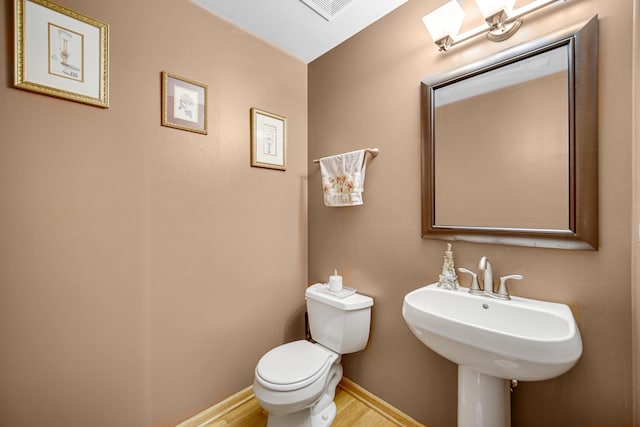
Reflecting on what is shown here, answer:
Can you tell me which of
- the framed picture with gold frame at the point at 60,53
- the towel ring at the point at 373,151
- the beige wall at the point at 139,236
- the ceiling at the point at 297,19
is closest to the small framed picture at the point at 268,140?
the beige wall at the point at 139,236

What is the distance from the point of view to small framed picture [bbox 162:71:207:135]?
134cm

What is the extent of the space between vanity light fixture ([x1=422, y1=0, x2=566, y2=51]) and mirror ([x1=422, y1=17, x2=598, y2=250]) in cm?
10

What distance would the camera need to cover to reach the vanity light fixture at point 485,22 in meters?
1.03

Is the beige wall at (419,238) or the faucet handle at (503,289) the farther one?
the faucet handle at (503,289)

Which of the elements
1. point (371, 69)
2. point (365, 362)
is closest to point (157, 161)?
point (371, 69)

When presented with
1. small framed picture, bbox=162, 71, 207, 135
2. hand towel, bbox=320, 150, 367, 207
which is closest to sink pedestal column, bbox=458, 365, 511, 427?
hand towel, bbox=320, 150, 367, 207

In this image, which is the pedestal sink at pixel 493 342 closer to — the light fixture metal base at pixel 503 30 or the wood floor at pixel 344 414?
the wood floor at pixel 344 414

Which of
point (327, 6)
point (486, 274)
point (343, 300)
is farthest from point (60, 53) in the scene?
point (486, 274)

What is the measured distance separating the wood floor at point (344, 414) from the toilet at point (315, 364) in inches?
4.2

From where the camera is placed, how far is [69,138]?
110 cm

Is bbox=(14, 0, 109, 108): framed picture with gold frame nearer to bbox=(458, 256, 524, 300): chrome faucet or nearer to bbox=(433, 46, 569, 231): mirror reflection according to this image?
bbox=(433, 46, 569, 231): mirror reflection

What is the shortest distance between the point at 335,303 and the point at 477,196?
90 cm

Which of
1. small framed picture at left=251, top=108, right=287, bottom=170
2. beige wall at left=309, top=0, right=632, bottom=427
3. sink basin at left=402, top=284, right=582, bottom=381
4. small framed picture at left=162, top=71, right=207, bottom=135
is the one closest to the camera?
sink basin at left=402, top=284, right=582, bottom=381

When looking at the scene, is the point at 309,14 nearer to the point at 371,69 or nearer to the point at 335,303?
the point at 371,69
